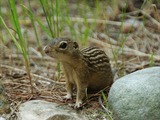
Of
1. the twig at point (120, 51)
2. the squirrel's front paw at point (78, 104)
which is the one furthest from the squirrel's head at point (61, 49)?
the twig at point (120, 51)

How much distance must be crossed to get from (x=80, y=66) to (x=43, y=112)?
0.56 meters

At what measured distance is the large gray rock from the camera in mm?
3025

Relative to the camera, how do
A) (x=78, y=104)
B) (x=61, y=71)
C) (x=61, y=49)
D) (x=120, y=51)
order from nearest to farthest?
(x=61, y=49) < (x=78, y=104) < (x=61, y=71) < (x=120, y=51)

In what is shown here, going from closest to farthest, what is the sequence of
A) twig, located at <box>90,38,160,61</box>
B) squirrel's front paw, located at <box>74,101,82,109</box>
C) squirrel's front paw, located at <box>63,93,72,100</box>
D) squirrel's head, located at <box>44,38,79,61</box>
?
squirrel's head, located at <box>44,38,79,61</box> < squirrel's front paw, located at <box>74,101,82,109</box> < squirrel's front paw, located at <box>63,93,72,100</box> < twig, located at <box>90,38,160,61</box>

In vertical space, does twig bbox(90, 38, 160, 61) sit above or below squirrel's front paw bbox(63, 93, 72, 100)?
below

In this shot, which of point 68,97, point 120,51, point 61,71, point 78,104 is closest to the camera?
point 78,104

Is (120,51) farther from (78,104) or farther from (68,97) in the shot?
(78,104)

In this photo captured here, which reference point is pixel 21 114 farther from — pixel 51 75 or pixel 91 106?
pixel 51 75

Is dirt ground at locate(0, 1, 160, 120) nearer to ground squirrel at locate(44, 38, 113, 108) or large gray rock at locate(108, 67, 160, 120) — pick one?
ground squirrel at locate(44, 38, 113, 108)

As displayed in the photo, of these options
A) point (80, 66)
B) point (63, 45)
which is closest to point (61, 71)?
point (80, 66)

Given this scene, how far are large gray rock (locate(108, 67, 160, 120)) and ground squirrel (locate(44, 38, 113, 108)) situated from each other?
1.37 feet

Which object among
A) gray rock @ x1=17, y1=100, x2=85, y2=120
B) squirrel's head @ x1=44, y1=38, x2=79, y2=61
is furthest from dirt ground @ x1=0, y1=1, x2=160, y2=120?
squirrel's head @ x1=44, y1=38, x2=79, y2=61

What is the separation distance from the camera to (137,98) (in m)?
3.08

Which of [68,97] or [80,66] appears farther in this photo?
[68,97]
